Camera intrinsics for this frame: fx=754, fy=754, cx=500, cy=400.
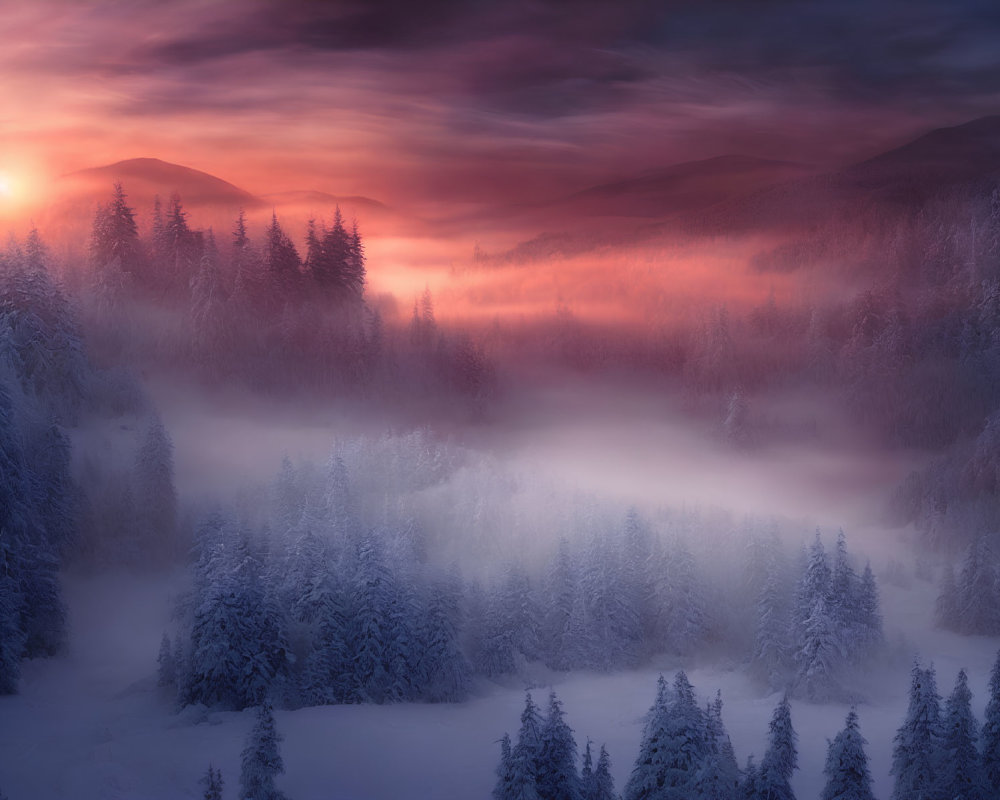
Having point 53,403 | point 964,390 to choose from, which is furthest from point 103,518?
point 964,390

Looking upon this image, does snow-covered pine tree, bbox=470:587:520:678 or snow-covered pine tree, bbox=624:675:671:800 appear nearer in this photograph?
snow-covered pine tree, bbox=624:675:671:800

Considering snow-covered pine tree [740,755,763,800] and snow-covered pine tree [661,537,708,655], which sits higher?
snow-covered pine tree [740,755,763,800]

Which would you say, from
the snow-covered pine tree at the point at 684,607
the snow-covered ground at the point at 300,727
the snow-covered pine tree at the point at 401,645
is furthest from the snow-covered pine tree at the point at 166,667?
the snow-covered pine tree at the point at 684,607

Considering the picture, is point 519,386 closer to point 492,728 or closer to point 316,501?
point 316,501

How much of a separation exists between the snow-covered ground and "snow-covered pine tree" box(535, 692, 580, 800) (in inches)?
385

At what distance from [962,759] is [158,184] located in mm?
91481

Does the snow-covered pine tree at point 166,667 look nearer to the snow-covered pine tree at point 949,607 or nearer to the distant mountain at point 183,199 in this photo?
the distant mountain at point 183,199

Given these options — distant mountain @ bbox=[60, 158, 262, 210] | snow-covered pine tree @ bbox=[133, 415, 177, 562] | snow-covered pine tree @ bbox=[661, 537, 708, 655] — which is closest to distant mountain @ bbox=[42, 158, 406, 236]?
distant mountain @ bbox=[60, 158, 262, 210]

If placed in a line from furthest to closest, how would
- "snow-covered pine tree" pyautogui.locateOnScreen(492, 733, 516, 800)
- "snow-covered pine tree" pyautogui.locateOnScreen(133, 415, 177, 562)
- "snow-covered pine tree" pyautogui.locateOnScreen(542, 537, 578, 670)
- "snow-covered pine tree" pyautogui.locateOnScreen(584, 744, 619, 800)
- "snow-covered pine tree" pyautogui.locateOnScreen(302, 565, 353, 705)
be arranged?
1. "snow-covered pine tree" pyautogui.locateOnScreen(542, 537, 578, 670)
2. "snow-covered pine tree" pyautogui.locateOnScreen(133, 415, 177, 562)
3. "snow-covered pine tree" pyautogui.locateOnScreen(302, 565, 353, 705)
4. "snow-covered pine tree" pyautogui.locateOnScreen(584, 744, 619, 800)
5. "snow-covered pine tree" pyautogui.locateOnScreen(492, 733, 516, 800)

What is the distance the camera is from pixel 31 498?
51.2 metres

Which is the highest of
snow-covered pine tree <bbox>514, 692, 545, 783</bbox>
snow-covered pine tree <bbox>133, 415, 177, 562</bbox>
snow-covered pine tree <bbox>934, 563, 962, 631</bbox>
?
snow-covered pine tree <bbox>133, 415, 177, 562</bbox>

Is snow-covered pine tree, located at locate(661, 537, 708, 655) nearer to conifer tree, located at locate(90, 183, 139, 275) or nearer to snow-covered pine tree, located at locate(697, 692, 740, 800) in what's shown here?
snow-covered pine tree, located at locate(697, 692, 740, 800)

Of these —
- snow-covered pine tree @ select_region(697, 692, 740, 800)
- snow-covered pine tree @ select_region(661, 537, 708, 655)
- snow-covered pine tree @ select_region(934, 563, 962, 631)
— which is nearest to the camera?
snow-covered pine tree @ select_region(697, 692, 740, 800)

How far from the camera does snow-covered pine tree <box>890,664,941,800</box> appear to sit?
36.5m
